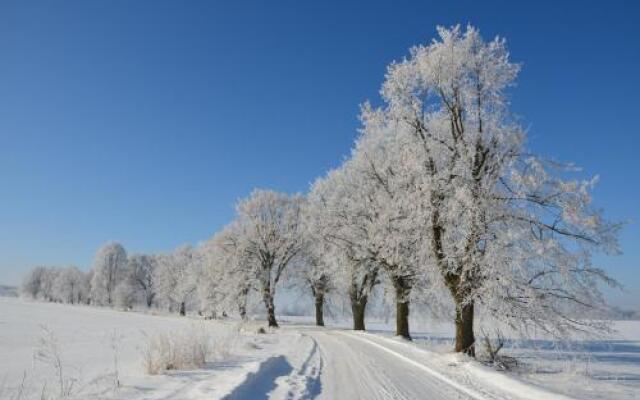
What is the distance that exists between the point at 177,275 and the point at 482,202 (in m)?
78.0

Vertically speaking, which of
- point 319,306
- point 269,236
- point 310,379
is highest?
point 269,236

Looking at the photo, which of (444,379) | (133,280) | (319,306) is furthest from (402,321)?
(133,280)

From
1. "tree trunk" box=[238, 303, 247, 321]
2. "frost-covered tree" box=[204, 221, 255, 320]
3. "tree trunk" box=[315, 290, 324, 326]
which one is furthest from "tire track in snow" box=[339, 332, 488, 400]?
"tree trunk" box=[315, 290, 324, 326]

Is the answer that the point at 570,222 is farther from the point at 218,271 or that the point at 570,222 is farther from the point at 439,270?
the point at 218,271

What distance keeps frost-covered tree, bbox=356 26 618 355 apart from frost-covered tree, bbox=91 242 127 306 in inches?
3850

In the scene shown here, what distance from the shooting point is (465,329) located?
16.3 meters

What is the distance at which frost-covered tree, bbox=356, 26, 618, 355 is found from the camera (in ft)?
48.9

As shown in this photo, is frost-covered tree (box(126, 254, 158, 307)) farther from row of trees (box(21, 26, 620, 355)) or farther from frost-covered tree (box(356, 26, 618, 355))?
frost-covered tree (box(356, 26, 618, 355))

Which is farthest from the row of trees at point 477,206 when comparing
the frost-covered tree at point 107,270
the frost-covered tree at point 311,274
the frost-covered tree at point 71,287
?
the frost-covered tree at point 71,287

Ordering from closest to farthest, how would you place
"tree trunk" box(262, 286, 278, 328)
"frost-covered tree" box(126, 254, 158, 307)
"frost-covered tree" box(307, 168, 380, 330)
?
"frost-covered tree" box(307, 168, 380, 330) → "tree trunk" box(262, 286, 278, 328) → "frost-covered tree" box(126, 254, 158, 307)

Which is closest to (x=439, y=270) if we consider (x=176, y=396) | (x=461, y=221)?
(x=461, y=221)

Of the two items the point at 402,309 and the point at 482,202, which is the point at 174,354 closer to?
the point at 482,202

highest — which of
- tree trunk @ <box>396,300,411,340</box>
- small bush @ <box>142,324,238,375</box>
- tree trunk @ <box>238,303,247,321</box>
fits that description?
small bush @ <box>142,324,238,375</box>

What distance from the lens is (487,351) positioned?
16.6 metres
